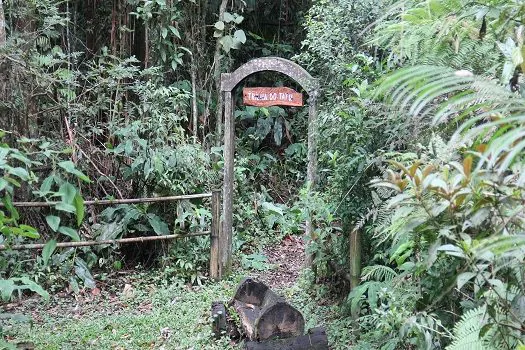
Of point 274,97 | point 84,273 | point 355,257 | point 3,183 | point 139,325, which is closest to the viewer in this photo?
point 3,183

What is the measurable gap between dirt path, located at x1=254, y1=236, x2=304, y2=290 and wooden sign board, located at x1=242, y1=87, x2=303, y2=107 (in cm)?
180

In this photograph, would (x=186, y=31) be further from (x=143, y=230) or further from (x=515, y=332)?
(x=515, y=332)

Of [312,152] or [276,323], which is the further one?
[312,152]

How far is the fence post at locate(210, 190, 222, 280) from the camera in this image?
5973 millimetres

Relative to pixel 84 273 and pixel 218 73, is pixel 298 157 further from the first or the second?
pixel 84 273

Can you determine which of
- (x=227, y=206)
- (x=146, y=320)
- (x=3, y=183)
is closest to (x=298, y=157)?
(x=227, y=206)

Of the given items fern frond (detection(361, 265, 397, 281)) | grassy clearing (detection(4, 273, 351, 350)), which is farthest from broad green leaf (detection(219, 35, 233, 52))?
fern frond (detection(361, 265, 397, 281))

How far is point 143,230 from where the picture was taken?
6.23m

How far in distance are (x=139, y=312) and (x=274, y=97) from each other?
7.76 feet

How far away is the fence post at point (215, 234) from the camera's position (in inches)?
235

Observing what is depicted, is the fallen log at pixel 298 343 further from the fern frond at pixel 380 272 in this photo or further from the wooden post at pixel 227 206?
the wooden post at pixel 227 206

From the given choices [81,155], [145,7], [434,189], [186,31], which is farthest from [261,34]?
[434,189]

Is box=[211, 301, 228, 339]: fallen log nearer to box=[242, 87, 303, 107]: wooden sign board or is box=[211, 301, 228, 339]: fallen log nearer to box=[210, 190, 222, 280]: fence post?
box=[210, 190, 222, 280]: fence post

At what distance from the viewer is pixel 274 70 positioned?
5484 millimetres
